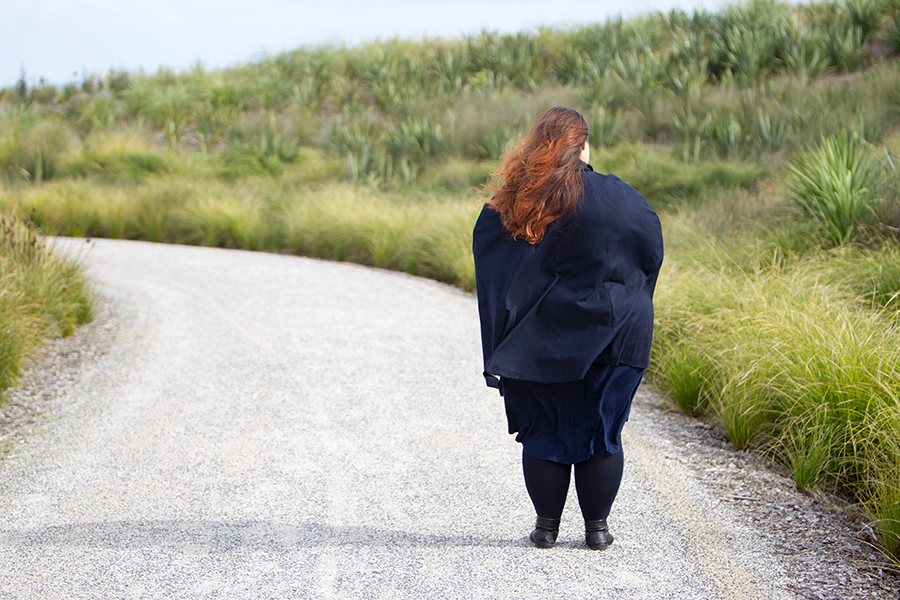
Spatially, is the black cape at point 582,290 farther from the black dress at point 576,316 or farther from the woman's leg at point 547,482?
the woman's leg at point 547,482

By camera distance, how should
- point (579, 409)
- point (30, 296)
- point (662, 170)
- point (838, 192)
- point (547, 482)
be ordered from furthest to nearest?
point (662, 170) < point (838, 192) < point (30, 296) < point (547, 482) < point (579, 409)

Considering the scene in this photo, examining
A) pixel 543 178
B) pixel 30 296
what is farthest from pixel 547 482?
pixel 30 296

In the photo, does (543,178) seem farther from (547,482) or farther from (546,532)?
(546,532)

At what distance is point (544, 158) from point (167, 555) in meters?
2.28

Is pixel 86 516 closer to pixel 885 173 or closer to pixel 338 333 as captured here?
pixel 338 333

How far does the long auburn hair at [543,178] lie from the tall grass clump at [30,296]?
14.7 feet

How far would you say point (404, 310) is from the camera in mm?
8250

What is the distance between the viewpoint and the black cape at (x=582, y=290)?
2.92 meters

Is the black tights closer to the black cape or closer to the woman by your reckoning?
the woman

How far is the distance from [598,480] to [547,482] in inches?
8.0

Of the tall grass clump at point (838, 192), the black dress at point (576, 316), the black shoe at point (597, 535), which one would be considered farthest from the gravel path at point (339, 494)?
the tall grass clump at point (838, 192)

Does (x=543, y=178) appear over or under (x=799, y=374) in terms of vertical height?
over

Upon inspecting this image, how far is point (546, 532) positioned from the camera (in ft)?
10.7

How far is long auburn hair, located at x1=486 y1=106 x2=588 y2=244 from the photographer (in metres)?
2.91
